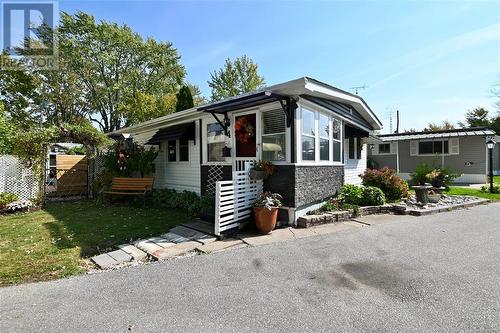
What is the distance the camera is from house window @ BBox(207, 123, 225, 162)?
832cm

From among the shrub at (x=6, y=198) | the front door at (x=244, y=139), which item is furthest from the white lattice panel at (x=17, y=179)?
the front door at (x=244, y=139)

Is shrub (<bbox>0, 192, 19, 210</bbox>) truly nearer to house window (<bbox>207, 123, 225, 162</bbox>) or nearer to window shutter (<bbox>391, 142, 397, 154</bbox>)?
house window (<bbox>207, 123, 225, 162</bbox>)

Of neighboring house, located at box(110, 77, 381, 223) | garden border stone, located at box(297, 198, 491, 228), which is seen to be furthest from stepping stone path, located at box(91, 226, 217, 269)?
garden border stone, located at box(297, 198, 491, 228)

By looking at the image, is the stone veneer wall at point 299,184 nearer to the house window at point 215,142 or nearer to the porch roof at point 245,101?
the porch roof at point 245,101

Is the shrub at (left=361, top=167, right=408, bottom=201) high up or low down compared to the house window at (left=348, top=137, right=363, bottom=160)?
down

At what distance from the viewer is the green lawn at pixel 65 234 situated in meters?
4.02

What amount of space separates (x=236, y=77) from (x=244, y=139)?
23.5 meters

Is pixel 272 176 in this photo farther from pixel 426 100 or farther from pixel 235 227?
pixel 426 100

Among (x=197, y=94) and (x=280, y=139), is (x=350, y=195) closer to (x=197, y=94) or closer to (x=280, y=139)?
(x=280, y=139)

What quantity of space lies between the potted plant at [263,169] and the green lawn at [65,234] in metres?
2.32

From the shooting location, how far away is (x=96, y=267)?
4.16 m

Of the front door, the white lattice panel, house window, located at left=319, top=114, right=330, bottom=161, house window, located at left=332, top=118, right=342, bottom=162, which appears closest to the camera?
the front door

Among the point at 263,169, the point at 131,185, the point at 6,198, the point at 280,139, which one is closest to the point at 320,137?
the point at 280,139

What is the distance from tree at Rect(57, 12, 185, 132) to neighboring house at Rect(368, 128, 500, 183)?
19.4 meters
